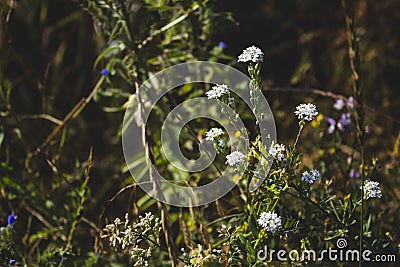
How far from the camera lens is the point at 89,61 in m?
2.59

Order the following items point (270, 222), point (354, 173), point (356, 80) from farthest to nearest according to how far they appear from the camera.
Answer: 1. point (354, 173)
2. point (356, 80)
3. point (270, 222)

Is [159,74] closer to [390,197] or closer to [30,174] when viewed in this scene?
[30,174]

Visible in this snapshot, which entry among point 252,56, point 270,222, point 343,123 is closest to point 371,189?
point 270,222

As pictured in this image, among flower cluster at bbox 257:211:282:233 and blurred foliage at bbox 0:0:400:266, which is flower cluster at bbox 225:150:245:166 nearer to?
flower cluster at bbox 257:211:282:233

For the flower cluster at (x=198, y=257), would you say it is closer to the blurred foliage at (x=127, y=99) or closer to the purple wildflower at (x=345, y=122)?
the blurred foliage at (x=127, y=99)

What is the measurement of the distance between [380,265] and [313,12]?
5.39ft

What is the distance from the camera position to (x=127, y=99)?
187cm

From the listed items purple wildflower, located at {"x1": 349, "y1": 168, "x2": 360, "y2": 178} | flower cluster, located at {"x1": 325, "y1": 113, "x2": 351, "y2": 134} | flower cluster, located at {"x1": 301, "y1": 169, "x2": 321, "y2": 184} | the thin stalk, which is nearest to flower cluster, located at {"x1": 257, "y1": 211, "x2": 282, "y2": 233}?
flower cluster, located at {"x1": 301, "y1": 169, "x2": 321, "y2": 184}

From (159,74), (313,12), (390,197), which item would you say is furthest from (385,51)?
(159,74)

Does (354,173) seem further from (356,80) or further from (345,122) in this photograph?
(356,80)

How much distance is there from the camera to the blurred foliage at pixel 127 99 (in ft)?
5.36

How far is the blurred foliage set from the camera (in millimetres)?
1633

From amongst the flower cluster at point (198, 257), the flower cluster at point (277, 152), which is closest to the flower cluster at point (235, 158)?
the flower cluster at point (277, 152)

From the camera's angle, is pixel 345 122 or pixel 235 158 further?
pixel 345 122
